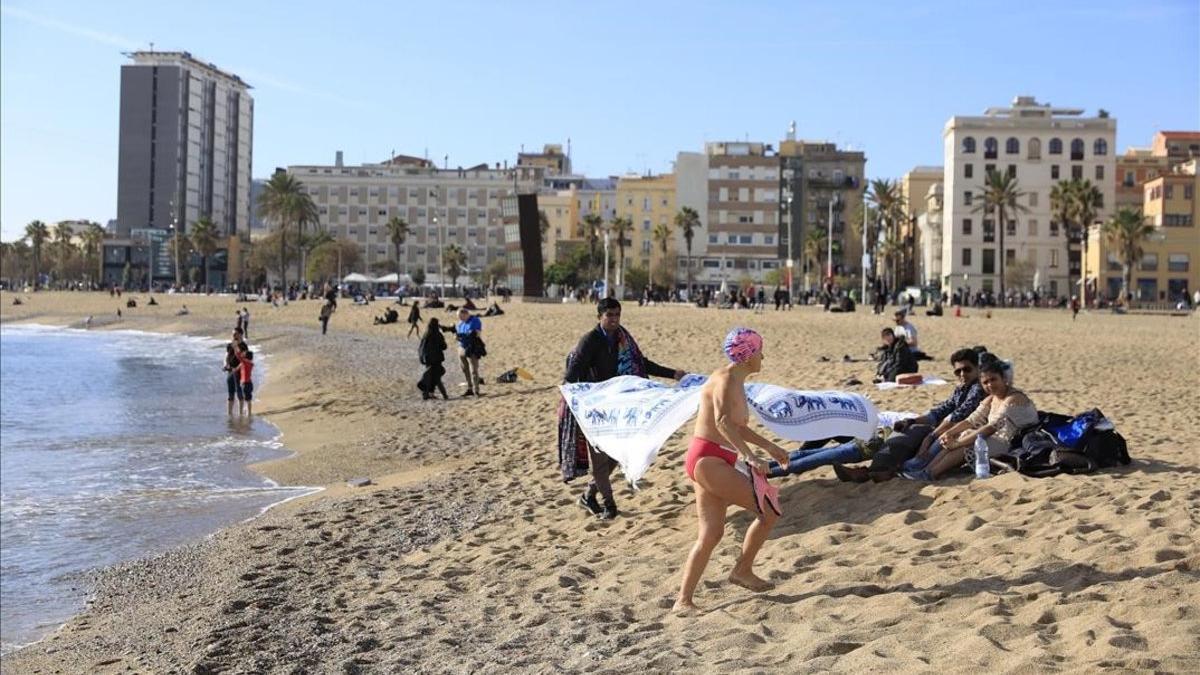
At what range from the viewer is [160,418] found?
2114cm

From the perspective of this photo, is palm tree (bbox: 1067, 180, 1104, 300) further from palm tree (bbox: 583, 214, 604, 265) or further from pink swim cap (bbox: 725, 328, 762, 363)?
pink swim cap (bbox: 725, 328, 762, 363)

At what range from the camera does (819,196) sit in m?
118

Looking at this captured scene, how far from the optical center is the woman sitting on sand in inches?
245

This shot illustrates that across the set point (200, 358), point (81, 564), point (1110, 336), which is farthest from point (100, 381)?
point (1110, 336)

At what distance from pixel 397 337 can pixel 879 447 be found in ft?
107

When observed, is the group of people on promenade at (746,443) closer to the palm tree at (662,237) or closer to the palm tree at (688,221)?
the palm tree at (688,221)

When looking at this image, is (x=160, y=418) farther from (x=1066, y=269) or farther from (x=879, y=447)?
(x=1066, y=269)

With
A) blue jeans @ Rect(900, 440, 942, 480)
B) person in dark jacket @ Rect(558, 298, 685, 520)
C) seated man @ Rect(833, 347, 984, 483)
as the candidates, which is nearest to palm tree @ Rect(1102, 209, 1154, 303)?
seated man @ Rect(833, 347, 984, 483)

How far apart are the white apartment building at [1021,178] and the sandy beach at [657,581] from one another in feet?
263

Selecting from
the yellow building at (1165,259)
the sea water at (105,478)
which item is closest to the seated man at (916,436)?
the sea water at (105,478)

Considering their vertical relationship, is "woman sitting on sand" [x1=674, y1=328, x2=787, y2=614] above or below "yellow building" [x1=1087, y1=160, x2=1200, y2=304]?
below

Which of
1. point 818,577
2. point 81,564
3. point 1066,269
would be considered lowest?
point 81,564

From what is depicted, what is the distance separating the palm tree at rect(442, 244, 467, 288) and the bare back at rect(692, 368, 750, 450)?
103847 millimetres

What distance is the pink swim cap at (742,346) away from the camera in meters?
6.25
